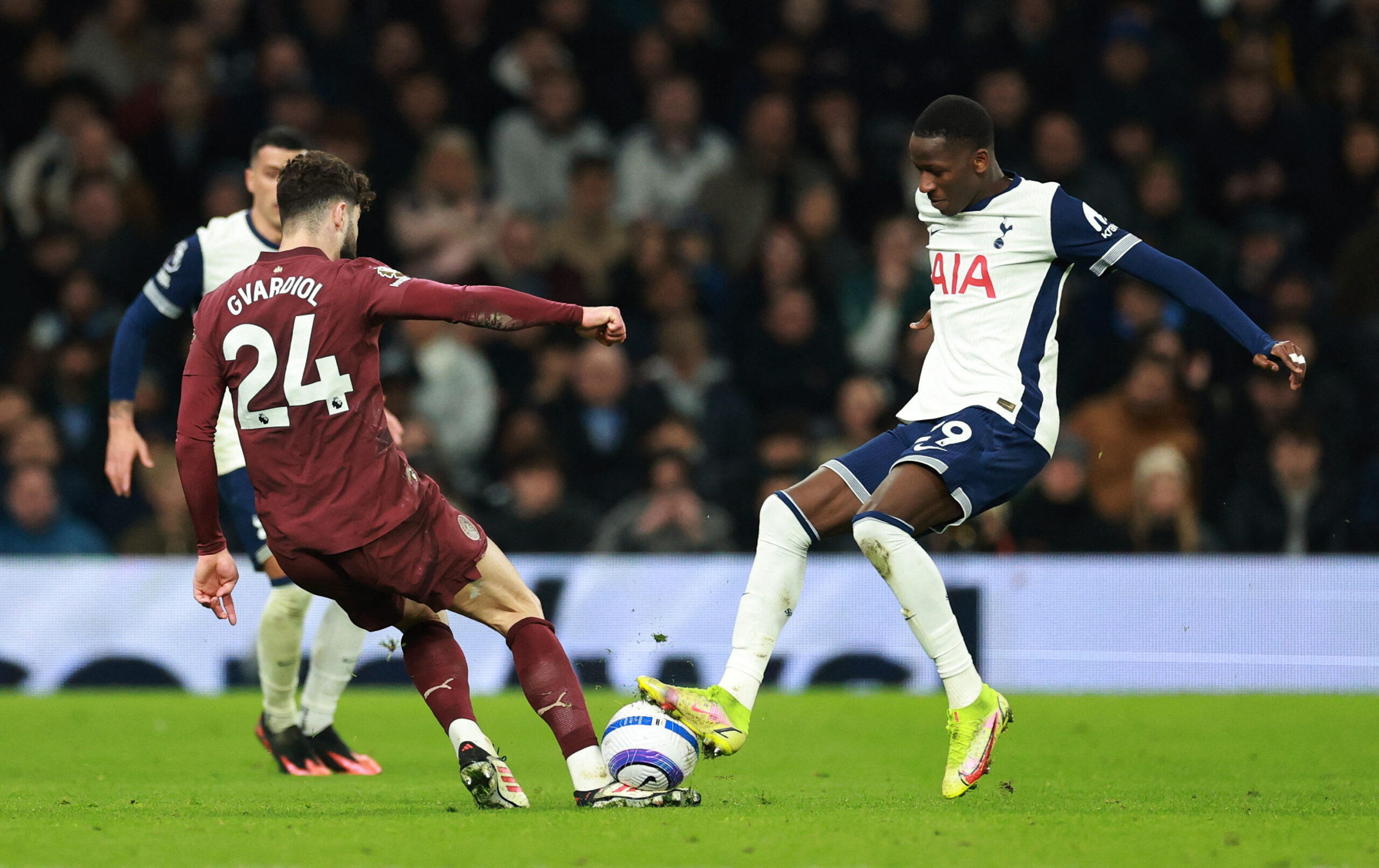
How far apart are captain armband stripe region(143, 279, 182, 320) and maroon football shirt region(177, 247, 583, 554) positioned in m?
1.90

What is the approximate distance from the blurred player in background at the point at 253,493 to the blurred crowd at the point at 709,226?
4.09 metres

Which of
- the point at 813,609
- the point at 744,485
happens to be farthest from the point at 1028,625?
the point at 744,485

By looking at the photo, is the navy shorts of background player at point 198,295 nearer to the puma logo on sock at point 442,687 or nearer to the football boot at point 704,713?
the puma logo on sock at point 442,687

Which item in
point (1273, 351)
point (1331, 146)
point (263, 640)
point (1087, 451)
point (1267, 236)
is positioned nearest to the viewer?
point (1273, 351)

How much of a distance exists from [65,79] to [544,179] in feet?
12.7

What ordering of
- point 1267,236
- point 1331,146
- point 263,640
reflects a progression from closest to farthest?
1. point 263,640
2. point 1267,236
3. point 1331,146

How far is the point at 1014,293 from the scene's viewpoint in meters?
5.70

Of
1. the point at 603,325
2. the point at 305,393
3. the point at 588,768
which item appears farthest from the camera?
the point at 588,768

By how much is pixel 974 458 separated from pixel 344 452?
209 centimetres

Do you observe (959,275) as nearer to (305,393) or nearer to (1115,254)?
(1115,254)

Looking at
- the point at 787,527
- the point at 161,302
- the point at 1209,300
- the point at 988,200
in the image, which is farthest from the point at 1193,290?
the point at 161,302

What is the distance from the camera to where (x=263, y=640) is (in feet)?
22.8

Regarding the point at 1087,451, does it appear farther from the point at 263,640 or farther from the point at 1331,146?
the point at 263,640

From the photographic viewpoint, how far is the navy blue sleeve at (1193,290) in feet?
17.8
